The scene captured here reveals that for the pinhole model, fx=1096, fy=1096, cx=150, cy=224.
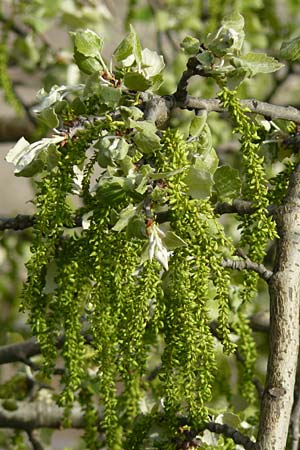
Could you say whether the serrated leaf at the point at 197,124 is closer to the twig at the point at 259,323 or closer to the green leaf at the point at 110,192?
the green leaf at the point at 110,192

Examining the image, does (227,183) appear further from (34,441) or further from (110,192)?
(34,441)

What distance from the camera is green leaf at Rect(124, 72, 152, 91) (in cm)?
98

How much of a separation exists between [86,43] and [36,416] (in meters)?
0.82

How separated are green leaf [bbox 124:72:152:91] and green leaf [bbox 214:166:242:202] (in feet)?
0.43

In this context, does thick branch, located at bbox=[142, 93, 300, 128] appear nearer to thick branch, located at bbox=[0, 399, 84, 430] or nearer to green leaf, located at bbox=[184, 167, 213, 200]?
green leaf, located at bbox=[184, 167, 213, 200]

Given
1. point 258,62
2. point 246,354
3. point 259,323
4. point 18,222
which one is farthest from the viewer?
point 259,323

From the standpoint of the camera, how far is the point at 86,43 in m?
1.00

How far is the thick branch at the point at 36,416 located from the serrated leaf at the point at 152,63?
29.9 inches

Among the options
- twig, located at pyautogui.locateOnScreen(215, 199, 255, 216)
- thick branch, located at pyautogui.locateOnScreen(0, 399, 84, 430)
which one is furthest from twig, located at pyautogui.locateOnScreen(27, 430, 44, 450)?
twig, located at pyautogui.locateOnScreen(215, 199, 255, 216)

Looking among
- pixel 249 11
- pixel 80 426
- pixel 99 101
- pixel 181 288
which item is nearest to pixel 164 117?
pixel 99 101

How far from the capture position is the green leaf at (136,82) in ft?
3.21

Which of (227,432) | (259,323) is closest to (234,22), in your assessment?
(227,432)

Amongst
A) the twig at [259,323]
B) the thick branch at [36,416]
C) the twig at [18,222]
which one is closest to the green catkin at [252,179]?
the twig at [18,222]

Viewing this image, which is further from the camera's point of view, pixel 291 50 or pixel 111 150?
pixel 291 50
